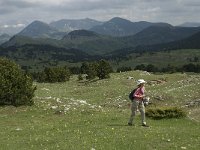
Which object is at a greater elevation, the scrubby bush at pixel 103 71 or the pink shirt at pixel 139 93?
the pink shirt at pixel 139 93

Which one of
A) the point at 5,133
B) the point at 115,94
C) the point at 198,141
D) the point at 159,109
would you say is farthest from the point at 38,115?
the point at 115,94

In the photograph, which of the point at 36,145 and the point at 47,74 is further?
the point at 47,74

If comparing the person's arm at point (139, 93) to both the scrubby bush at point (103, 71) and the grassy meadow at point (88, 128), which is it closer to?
the grassy meadow at point (88, 128)

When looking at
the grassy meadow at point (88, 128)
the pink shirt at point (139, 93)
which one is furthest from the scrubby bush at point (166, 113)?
the pink shirt at point (139, 93)

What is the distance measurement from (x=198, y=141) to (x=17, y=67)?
21.9m

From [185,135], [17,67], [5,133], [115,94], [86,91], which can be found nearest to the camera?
[185,135]

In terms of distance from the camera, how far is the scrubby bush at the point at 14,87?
36688mm

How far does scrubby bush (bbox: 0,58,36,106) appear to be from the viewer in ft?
120

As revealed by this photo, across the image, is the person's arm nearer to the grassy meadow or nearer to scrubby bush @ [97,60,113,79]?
the grassy meadow

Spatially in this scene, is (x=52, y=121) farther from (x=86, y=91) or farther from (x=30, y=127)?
(x=86, y=91)

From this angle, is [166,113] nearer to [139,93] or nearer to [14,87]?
[139,93]

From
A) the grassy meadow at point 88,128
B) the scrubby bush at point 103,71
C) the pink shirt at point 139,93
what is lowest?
the scrubby bush at point 103,71

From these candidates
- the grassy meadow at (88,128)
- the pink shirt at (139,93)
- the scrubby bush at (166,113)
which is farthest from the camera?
the scrubby bush at (166,113)

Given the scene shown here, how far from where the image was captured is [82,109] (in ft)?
118
